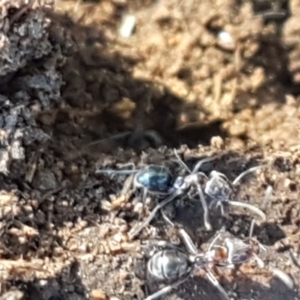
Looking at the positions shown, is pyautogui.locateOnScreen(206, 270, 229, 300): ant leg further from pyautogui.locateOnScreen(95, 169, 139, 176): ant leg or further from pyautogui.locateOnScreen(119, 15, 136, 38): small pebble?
pyautogui.locateOnScreen(119, 15, 136, 38): small pebble

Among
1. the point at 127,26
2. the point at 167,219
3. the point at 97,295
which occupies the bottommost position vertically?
the point at 97,295

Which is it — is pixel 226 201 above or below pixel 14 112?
below

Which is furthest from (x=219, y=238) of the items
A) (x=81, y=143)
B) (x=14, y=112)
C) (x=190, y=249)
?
(x=14, y=112)

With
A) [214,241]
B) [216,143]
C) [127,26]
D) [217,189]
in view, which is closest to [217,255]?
[214,241]

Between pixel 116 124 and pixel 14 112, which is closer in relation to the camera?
pixel 14 112

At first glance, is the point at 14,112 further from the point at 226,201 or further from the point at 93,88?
the point at 226,201

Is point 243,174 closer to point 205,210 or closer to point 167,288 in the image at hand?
point 205,210

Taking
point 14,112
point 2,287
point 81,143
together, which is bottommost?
point 2,287

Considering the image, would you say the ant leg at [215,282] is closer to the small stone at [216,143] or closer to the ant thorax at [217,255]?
the ant thorax at [217,255]
